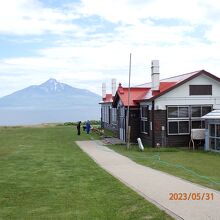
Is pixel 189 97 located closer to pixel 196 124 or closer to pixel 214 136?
pixel 196 124

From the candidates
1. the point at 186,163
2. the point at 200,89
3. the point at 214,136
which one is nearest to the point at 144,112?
the point at 200,89

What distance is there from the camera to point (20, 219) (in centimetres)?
941

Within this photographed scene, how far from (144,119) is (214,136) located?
5777 millimetres

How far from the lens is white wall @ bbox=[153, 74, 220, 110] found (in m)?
26.6

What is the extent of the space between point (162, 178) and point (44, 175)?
14.3 feet

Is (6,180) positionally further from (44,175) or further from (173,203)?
(173,203)

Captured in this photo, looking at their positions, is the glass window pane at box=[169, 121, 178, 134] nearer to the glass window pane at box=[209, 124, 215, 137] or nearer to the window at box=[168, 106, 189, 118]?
the window at box=[168, 106, 189, 118]

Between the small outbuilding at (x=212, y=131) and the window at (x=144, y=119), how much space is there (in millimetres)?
4255

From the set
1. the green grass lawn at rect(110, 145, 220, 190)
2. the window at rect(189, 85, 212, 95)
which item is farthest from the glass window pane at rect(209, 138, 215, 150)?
the window at rect(189, 85, 212, 95)

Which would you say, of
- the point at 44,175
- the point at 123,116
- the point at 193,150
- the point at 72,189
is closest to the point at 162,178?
the point at 72,189

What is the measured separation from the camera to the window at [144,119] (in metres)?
28.2

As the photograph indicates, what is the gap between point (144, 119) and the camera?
1138 inches

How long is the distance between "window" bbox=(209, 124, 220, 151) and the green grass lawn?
0.89 metres

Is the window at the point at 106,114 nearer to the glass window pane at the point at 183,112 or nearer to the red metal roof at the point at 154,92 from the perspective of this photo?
the red metal roof at the point at 154,92
